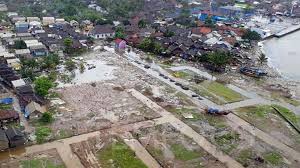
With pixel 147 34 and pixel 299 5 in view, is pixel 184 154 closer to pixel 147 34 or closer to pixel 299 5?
→ pixel 147 34

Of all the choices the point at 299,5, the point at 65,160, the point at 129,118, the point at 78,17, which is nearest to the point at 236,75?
the point at 129,118

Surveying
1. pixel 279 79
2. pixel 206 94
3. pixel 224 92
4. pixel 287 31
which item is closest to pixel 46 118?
pixel 206 94

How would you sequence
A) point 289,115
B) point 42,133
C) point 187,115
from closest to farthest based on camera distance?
point 42,133 < point 187,115 < point 289,115

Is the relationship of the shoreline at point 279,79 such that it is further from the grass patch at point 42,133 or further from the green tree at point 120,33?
the grass patch at point 42,133

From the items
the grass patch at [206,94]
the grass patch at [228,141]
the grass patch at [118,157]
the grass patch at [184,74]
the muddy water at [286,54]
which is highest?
the grass patch at [118,157]

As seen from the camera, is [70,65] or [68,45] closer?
[70,65]

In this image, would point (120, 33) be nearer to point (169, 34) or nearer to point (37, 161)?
point (169, 34)

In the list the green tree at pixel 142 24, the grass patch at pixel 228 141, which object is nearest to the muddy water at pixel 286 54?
the grass patch at pixel 228 141
